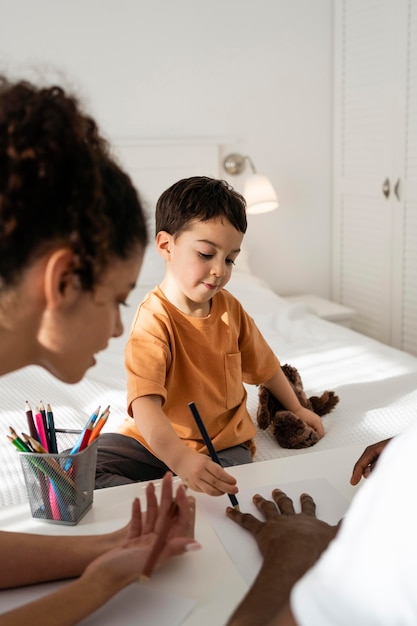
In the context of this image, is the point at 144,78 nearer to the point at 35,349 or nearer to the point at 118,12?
the point at 118,12

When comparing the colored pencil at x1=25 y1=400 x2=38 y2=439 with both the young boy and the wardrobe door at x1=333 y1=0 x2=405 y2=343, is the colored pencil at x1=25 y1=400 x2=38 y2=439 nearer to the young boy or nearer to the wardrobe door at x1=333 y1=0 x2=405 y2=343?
the young boy

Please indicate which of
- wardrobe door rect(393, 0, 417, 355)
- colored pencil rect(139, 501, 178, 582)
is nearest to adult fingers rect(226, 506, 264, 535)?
colored pencil rect(139, 501, 178, 582)

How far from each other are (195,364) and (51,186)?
806 millimetres

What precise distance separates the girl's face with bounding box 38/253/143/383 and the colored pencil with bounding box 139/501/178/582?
0.19m

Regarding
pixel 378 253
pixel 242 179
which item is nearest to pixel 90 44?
pixel 242 179

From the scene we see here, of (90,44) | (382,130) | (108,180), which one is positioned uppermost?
(90,44)

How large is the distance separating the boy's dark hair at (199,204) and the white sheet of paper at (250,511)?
0.57 metres

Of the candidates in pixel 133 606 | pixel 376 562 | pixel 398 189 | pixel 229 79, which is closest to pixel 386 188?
pixel 398 189

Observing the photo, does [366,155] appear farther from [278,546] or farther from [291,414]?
[278,546]

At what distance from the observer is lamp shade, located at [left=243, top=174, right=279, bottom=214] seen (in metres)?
3.22

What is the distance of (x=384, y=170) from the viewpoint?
3.34m

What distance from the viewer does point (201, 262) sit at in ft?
4.60

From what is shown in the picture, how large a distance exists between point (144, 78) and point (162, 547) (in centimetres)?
277

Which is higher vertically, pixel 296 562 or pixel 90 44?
pixel 90 44
